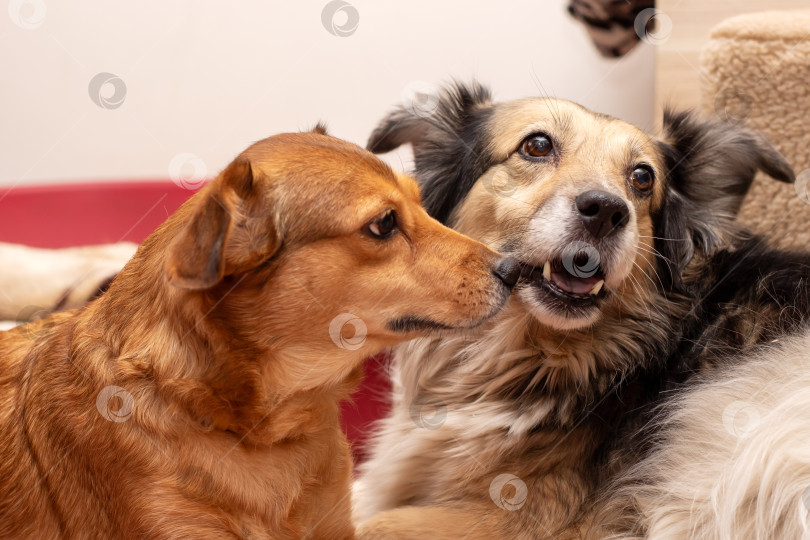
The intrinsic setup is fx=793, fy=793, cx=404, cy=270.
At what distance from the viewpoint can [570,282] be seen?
1.45m

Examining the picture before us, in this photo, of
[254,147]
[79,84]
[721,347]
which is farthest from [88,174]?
[721,347]

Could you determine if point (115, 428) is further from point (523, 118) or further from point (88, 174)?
point (88, 174)

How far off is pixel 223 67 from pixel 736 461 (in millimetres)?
1917

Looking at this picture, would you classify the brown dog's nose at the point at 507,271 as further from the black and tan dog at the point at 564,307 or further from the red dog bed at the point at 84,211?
the red dog bed at the point at 84,211

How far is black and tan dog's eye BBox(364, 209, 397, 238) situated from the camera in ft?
3.75

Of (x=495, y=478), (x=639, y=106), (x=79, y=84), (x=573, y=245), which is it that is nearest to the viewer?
(x=573, y=245)

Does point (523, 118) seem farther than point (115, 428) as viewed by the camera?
Yes

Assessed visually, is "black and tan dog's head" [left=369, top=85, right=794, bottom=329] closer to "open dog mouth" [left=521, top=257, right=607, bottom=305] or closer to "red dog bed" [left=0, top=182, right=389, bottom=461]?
"open dog mouth" [left=521, top=257, right=607, bottom=305]

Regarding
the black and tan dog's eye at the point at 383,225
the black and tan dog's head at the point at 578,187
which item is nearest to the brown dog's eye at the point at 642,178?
the black and tan dog's head at the point at 578,187

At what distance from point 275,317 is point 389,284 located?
171 mm

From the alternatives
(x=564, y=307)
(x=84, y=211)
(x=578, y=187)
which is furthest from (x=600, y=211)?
(x=84, y=211)

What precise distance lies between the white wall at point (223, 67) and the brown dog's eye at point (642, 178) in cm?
104

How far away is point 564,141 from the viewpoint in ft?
5.12

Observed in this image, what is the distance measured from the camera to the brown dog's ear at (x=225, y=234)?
1.01 meters
